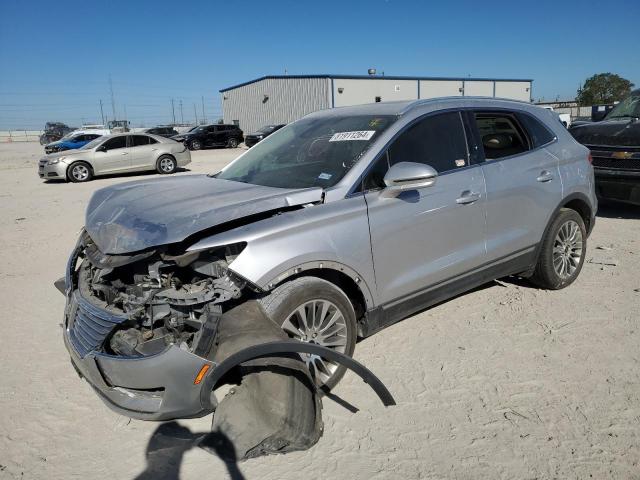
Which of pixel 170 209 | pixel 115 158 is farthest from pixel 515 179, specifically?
pixel 115 158

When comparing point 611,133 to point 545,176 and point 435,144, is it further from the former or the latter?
point 435,144

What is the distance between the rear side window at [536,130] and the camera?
450cm

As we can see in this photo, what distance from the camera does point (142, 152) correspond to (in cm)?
1631

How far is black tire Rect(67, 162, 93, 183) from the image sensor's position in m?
14.9

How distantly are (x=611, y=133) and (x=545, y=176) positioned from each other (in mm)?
4393

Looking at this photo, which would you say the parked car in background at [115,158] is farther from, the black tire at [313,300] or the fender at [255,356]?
the fender at [255,356]

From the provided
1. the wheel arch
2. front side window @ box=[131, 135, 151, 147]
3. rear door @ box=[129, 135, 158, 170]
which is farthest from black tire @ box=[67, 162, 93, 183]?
the wheel arch

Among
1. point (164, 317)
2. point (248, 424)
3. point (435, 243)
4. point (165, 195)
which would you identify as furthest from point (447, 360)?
point (165, 195)

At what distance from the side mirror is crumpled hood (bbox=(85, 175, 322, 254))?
0.46 metres

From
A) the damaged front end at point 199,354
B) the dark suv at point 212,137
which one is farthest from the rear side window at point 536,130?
the dark suv at point 212,137

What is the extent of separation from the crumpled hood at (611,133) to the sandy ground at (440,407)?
11.8ft

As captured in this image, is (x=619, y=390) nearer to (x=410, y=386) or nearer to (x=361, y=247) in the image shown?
(x=410, y=386)

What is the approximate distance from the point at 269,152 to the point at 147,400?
7.83 feet

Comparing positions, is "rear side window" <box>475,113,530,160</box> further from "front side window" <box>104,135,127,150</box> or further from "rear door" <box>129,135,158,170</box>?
"front side window" <box>104,135,127,150</box>
